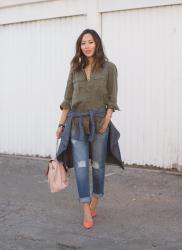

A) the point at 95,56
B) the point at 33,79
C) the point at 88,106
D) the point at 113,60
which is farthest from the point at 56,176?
the point at 33,79

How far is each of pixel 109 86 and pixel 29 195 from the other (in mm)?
2365

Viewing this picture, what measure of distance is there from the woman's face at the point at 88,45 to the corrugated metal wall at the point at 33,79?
3575 mm

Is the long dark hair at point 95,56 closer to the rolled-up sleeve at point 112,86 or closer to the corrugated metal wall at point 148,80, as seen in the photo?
the rolled-up sleeve at point 112,86

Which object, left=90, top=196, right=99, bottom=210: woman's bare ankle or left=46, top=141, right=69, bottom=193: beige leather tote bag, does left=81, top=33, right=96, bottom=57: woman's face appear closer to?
left=46, top=141, right=69, bottom=193: beige leather tote bag

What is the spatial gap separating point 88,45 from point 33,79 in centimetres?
437

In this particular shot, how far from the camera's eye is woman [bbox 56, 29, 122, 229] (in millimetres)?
6109

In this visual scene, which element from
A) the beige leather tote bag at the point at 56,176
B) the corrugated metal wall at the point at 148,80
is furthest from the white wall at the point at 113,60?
the beige leather tote bag at the point at 56,176

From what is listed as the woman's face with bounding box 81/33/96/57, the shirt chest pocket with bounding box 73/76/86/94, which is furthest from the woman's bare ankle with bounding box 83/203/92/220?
the woman's face with bounding box 81/33/96/57

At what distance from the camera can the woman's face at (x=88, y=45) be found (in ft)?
20.0

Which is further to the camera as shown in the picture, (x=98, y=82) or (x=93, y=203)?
(x=93, y=203)

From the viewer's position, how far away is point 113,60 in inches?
363

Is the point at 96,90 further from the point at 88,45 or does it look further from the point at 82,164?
the point at 82,164

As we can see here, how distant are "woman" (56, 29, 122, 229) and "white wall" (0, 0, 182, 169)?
2.62m

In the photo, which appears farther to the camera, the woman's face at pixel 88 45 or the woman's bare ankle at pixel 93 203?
the woman's bare ankle at pixel 93 203
